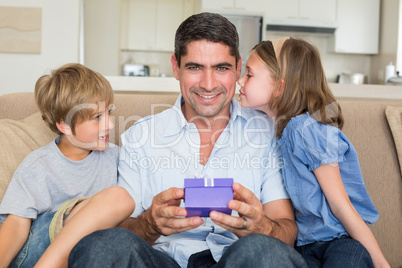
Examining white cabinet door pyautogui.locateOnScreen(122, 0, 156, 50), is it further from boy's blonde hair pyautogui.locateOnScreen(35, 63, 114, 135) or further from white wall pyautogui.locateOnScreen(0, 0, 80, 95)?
boy's blonde hair pyautogui.locateOnScreen(35, 63, 114, 135)

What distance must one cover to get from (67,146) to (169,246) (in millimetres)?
573

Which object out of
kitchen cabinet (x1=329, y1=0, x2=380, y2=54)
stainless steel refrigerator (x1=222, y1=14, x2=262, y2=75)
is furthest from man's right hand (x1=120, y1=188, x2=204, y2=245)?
kitchen cabinet (x1=329, y1=0, x2=380, y2=54)

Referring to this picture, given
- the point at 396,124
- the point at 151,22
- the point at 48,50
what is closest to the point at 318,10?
the point at 151,22

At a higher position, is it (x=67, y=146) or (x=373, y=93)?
(x=373, y=93)

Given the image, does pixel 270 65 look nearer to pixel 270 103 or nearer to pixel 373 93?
pixel 270 103

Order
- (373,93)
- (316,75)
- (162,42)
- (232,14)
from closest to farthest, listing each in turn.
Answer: (316,75), (373,93), (232,14), (162,42)

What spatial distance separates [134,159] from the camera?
161cm

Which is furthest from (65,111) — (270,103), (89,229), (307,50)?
(307,50)

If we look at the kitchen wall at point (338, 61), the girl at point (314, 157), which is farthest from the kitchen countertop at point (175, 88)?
the kitchen wall at point (338, 61)

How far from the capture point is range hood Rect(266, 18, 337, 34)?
19.1 feet

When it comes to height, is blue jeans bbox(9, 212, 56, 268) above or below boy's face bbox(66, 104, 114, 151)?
below

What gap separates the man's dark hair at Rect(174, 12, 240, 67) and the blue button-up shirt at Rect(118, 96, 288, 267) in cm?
29

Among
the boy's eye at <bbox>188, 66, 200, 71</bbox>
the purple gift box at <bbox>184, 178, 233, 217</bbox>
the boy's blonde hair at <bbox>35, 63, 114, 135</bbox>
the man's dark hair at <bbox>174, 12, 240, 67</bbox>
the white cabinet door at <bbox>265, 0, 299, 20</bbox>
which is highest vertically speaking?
the white cabinet door at <bbox>265, 0, 299, 20</bbox>

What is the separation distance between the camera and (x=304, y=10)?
5859 mm
